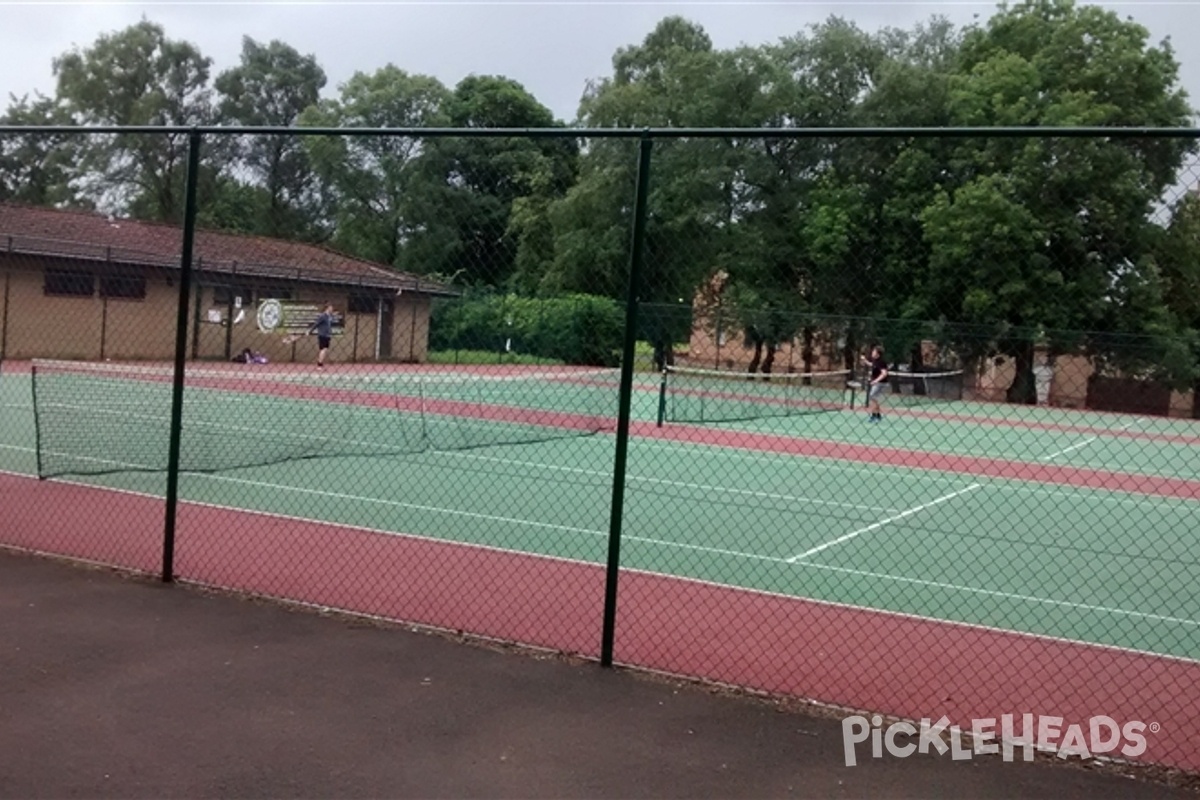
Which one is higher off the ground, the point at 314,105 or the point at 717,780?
the point at 314,105

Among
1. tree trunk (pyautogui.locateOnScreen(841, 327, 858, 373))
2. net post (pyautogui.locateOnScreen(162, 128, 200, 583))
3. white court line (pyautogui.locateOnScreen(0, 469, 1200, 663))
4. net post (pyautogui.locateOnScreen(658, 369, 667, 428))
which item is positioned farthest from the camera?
net post (pyautogui.locateOnScreen(658, 369, 667, 428))

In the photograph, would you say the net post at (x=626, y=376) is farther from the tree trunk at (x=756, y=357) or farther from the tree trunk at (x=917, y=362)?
the tree trunk at (x=917, y=362)

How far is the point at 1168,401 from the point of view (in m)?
8.04

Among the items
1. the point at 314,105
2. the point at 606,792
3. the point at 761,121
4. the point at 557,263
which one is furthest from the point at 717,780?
the point at 314,105

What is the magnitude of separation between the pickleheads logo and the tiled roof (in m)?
5.09

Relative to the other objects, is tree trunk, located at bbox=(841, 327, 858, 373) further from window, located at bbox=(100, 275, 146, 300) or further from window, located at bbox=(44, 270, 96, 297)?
window, located at bbox=(44, 270, 96, 297)

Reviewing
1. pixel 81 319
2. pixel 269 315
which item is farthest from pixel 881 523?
pixel 81 319

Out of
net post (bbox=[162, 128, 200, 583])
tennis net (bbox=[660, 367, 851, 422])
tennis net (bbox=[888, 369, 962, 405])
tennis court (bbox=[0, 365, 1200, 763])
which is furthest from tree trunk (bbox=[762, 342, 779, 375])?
net post (bbox=[162, 128, 200, 583])

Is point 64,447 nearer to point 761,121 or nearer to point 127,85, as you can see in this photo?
point 761,121

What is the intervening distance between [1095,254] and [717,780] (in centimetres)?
1203

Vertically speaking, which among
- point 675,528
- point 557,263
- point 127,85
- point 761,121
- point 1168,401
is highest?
point 127,85

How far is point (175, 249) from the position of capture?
72.2ft

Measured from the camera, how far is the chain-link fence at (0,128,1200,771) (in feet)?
21.8

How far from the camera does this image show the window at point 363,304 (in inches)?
397
